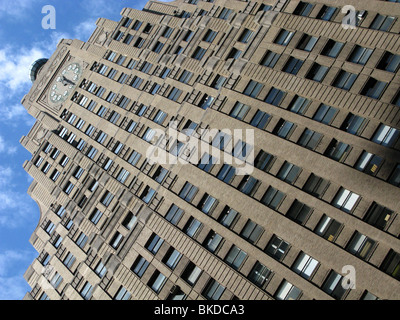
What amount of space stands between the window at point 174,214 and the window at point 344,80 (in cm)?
1591

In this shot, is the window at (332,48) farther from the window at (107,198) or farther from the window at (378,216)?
the window at (107,198)

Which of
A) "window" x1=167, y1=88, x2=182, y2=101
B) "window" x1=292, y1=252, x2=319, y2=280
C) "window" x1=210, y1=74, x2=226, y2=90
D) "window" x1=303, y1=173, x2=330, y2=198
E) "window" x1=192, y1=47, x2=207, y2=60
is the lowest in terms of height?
"window" x1=292, y1=252, x2=319, y2=280

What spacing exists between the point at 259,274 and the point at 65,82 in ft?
147

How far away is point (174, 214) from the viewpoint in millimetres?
39188

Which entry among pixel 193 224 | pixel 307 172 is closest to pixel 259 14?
pixel 307 172

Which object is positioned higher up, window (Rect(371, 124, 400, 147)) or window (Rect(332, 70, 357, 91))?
window (Rect(332, 70, 357, 91))

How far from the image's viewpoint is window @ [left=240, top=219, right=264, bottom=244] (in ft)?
110

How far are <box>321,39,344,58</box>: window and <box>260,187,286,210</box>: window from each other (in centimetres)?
1165

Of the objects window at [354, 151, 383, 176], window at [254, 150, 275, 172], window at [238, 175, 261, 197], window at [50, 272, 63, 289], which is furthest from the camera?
window at [50, 272, 63, 289]

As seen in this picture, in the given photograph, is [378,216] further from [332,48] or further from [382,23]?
[382,23]

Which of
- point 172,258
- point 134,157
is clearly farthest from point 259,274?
point 134,157

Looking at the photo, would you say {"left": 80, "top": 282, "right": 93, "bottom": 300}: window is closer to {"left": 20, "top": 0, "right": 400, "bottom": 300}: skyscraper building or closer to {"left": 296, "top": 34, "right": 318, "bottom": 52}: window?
{"left": 20, "top": 0, "right": 400, "bottom": 300}: skyscraper building

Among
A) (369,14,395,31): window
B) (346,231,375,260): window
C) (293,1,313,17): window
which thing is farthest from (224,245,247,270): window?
(293,1,313,17): window

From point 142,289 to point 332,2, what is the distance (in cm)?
2810
